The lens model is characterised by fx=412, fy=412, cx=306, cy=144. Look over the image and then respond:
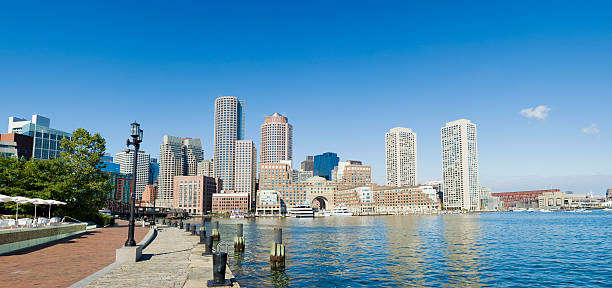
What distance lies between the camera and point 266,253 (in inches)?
1724

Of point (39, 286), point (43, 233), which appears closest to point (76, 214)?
point (43, 233)

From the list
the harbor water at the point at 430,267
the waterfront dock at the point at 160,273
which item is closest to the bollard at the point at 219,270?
the waterfront dock at the point at 160,273

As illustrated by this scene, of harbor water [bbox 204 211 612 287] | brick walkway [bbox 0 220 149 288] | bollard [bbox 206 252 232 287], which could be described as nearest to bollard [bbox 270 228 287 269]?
harbor water [bbox 204 211 612 287]

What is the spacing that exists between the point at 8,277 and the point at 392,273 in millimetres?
24541

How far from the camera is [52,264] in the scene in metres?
21.6

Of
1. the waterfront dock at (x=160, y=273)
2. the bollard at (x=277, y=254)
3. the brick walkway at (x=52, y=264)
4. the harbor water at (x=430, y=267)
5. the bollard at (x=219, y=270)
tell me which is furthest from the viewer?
the bollard at (x=277, y=254)

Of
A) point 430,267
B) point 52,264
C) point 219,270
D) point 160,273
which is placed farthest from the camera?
point 430,267

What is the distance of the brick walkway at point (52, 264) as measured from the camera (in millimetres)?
17219

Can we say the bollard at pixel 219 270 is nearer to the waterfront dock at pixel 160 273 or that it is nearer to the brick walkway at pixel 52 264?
the waterfront dock at pixel 160 273

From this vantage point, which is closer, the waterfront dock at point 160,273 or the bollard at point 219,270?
the waterfront dock at point 160,273

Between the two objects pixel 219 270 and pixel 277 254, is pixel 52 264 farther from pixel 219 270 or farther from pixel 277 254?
pixel 277 254

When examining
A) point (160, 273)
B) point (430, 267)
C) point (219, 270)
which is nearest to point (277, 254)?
point (430, 267)

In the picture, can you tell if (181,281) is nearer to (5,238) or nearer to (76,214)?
(5,238)

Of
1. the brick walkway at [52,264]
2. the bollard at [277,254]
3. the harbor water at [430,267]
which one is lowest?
the harbor water at [430,267]
